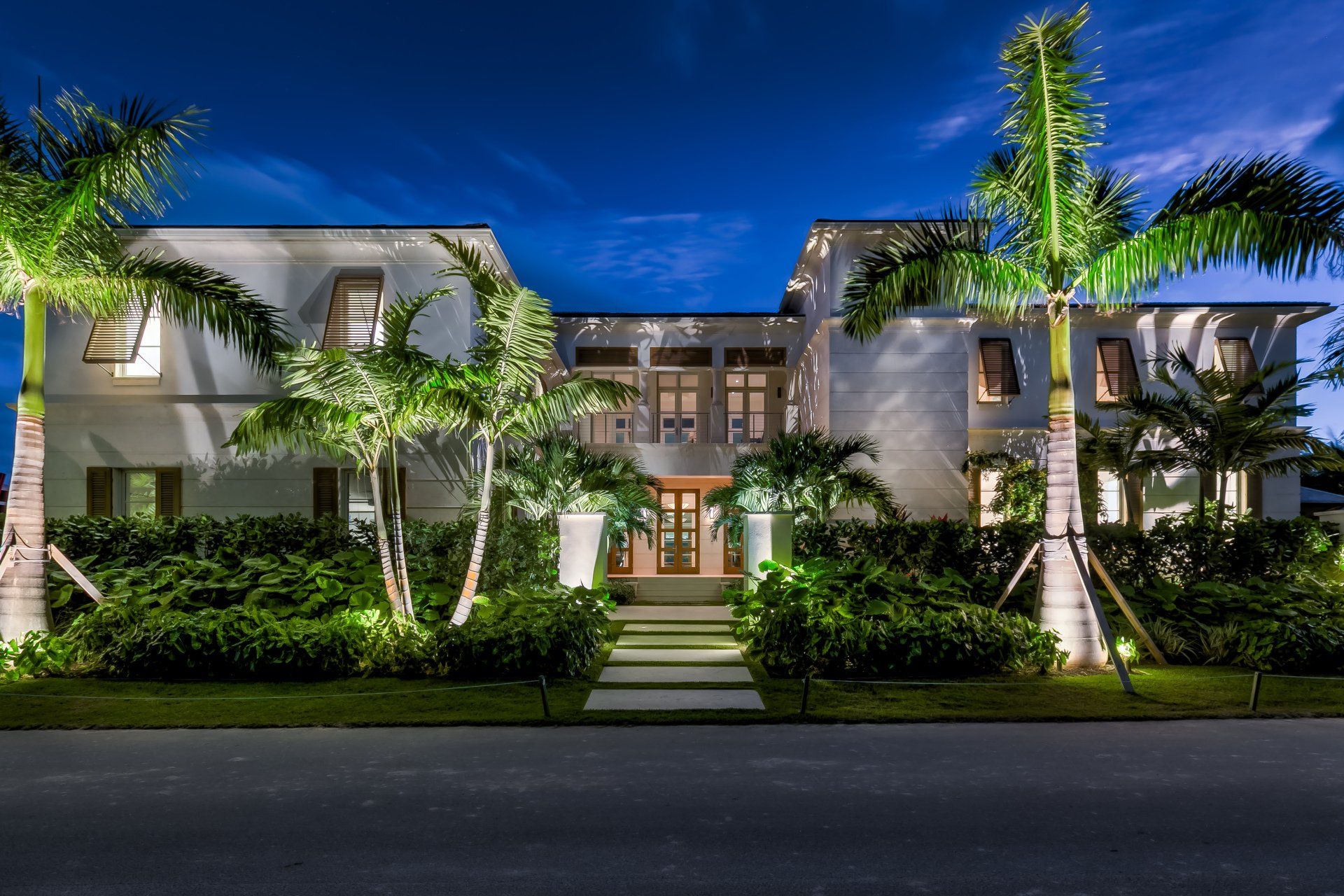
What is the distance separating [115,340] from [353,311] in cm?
364

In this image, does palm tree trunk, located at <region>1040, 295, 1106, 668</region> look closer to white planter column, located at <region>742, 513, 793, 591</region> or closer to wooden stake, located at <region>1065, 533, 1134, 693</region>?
wooden stake, located at <region>1065, 533, 1134, 693</region>

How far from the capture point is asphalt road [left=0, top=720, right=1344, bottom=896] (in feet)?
13.5

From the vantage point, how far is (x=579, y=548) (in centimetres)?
1166

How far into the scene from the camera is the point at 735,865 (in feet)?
13.9

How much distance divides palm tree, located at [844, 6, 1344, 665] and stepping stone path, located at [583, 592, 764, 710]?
365cm

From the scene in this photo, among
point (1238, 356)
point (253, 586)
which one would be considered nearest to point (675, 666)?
point (253, 586)

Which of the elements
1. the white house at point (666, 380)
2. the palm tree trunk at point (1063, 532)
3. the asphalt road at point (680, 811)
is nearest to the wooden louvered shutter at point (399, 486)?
the white house at point (666, 380)

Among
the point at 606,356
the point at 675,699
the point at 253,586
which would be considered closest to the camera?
the point at 675,699

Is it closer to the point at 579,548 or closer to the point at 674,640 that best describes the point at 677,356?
the point at 579,548

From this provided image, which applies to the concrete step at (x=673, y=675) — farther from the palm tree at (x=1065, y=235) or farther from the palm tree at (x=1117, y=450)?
the palm tree at (x=1117, y=450)

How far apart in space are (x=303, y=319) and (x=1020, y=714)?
11.8 metres

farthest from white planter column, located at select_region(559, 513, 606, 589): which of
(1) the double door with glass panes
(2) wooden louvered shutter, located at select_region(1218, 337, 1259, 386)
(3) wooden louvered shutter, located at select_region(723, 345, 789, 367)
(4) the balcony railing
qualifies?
(2) wooden louvered shutter, located at select_region(1218, 337, 1259, 386)

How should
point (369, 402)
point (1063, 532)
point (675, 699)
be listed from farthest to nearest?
point (369, 402) < point (1063, 532) < point (675, 699)

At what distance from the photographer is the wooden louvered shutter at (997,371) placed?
1725 centimetres
